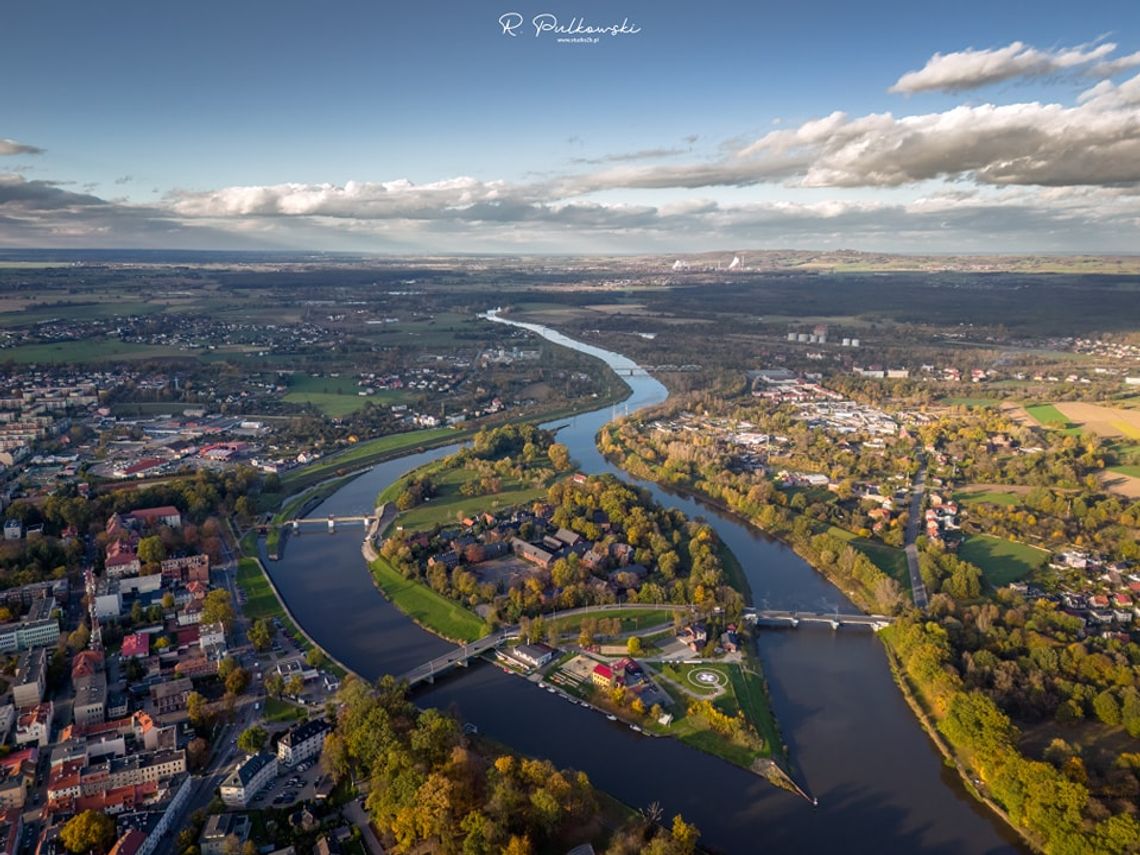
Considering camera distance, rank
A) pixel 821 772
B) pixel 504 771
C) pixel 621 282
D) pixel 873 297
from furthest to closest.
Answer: pixel 621 282 < pixel 873 297 < pixel 821 772 < pixel 504 771

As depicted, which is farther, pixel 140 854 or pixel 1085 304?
pixel 1085 304

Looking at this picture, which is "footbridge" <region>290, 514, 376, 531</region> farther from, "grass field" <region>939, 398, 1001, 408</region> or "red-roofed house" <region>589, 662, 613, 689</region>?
"grass field" <region>939, 398, 1001, 408</region>

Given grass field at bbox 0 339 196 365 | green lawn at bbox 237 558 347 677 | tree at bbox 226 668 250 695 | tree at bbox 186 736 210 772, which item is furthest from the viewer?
grass field at bbox 0 339 196 365

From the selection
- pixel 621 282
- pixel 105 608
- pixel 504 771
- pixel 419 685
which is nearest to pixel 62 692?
pixel 105 608

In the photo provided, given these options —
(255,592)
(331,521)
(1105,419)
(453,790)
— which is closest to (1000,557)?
(453,790)

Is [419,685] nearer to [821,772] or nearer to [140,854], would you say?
[140,854]

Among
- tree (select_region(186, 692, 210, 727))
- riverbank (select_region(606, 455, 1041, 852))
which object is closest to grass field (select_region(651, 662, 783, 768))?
riverbank (select_region(606, 455, 1041, 852))

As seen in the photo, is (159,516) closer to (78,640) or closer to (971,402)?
(78,640)
